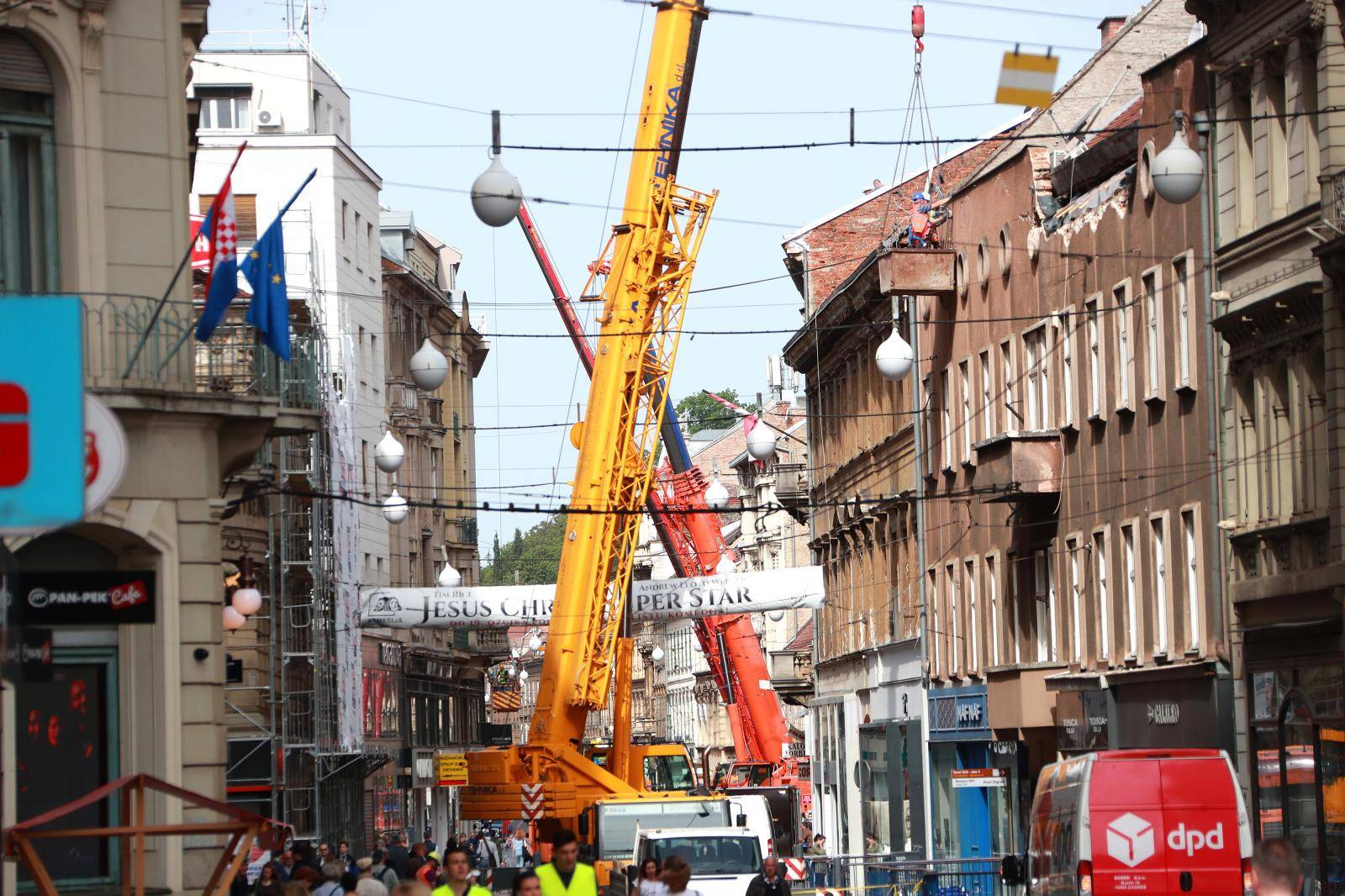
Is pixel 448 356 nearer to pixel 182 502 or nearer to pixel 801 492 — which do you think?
pixel 801 492

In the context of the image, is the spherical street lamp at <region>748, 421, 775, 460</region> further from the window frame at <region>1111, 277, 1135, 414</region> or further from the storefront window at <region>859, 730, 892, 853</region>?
the storefront window at <region>859, 730, 892, 853</region>

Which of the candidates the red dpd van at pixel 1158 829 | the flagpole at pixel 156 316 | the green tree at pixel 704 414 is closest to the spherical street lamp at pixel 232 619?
the flagpole at pixel 156 316

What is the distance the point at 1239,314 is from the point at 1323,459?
241cm

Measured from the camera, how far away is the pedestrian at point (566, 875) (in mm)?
14336

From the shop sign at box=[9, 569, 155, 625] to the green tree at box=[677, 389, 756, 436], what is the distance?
12116cm

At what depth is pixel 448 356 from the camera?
7738 cm

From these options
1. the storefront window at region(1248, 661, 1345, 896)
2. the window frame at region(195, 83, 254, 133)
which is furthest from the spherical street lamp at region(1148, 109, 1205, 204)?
the window frame at region(195, 83, 254, 133)

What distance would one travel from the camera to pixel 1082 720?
113 feet

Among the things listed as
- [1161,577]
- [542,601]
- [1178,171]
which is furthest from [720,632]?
[1178,171]

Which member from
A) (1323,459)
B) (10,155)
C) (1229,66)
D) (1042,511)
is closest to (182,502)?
(10,155)

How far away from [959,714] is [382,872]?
58.5 ft

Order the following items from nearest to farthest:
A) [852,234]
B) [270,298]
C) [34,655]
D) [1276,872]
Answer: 1. [1276,872]
2. [34,655]
3. [270,298]
4. [852,234]

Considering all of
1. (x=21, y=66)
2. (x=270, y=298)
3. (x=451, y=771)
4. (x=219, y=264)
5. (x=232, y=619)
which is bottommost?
(x=451, y=771)

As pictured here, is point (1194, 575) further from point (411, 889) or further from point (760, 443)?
point (411, 889)
